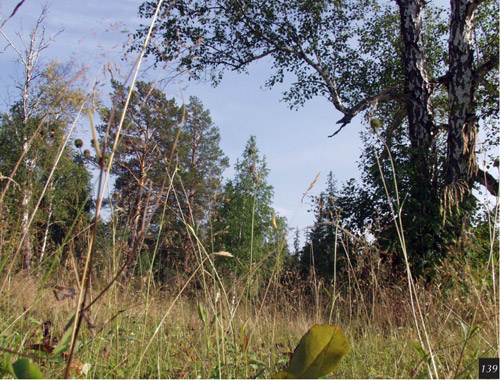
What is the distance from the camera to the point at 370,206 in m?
8.45

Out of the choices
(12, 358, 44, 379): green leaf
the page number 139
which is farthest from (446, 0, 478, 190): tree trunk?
(12, 358, 44, 379): green leaf

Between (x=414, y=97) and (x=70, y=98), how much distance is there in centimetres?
699

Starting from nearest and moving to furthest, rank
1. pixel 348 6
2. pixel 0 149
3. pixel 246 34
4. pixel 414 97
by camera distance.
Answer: pixel 414 97 → pixel 246 34 → pixel 348 6 → pixel 0 149

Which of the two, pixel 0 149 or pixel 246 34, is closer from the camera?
pixel 246 34

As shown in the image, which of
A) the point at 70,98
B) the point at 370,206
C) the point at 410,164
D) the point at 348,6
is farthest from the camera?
the point at 348,6

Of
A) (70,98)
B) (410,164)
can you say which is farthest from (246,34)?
(70,98)

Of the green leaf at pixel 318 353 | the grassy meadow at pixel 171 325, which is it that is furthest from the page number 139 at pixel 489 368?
the green leaf at pixel 318 353

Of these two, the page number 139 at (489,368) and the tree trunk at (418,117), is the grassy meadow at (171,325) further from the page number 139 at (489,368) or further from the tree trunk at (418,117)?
the tree trunk at (418,117)

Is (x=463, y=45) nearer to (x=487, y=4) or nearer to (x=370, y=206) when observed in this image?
(x=370, y=206)

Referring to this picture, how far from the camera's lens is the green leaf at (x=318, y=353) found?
2.46ft

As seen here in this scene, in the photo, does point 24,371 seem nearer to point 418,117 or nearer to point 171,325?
point 171,325

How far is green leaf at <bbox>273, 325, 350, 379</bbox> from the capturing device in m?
0.75

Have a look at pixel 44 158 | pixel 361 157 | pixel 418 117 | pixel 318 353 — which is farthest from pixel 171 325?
pixel 361 157

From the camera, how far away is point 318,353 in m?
0.76
